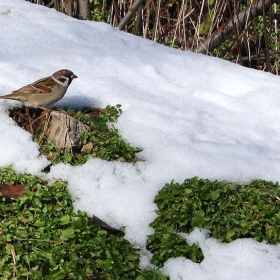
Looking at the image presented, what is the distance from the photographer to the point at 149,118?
5.00 meters

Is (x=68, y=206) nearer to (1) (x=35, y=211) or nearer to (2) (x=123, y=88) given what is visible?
(1) (x=35, y=211)

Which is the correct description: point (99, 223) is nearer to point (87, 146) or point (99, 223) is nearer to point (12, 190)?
point (12, 190)

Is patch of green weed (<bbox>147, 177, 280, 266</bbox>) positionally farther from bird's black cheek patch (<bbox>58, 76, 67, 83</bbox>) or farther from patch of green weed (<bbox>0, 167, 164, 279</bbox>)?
bird's black cheek patch (<bbox>58, 76, 67, 83</bbox>)

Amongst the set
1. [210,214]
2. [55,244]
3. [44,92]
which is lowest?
[55,244]

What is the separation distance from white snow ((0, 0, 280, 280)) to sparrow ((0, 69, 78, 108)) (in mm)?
202

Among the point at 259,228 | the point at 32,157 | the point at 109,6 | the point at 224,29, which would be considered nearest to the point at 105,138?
the point at 32,157

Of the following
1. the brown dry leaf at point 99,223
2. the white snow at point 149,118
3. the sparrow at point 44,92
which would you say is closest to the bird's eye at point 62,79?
the sparrow at point 44,92

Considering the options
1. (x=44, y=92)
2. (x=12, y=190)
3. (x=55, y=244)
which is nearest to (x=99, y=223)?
(x=55, y=244)

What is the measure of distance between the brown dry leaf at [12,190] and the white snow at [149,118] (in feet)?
0.72

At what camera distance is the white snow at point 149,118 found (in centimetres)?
382

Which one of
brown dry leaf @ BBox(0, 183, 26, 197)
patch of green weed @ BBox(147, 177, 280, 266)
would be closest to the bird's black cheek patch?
brown dry leaf @ BBox(0, 183, 26, 197)

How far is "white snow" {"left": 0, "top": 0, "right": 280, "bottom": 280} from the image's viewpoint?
382 centimetres

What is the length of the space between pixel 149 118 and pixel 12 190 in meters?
1.49

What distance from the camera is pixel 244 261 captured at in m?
3.64
